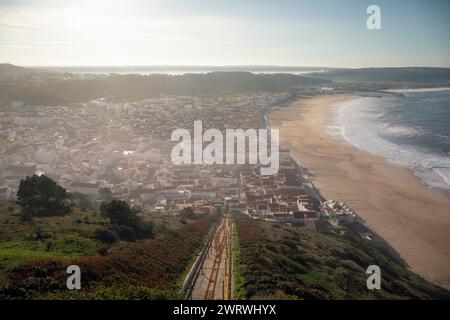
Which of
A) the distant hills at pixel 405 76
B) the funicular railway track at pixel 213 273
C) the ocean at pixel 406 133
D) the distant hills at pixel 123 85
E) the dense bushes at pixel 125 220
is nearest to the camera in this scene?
the funicular railway track at pixel 213 273

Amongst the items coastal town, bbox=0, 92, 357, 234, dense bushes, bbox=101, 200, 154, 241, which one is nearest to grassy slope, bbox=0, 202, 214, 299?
dense bushes, bbox=101, 200, 154, 241

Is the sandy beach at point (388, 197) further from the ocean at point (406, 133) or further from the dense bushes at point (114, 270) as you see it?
the dense bushes at point (114, 270)

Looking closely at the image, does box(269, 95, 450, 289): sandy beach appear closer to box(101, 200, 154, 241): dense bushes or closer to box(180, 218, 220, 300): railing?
box(180, 218, 220, 300): railing

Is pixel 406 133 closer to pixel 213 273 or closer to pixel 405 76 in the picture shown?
pixel 213 273

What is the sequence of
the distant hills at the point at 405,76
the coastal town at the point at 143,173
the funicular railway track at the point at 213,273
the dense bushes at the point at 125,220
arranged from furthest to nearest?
the distant hills at the point at 405,76, the coastal town at the point at 143,173, the dense bushes at the point at 125,220, the funicular railway track at the point at 213,273

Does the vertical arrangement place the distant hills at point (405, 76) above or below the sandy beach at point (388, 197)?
above

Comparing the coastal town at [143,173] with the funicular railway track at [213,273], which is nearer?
the funicular railway track at [213,273]

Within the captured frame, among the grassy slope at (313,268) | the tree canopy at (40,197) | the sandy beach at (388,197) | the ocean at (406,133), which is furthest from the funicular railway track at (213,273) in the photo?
the ocean at (406,133)
